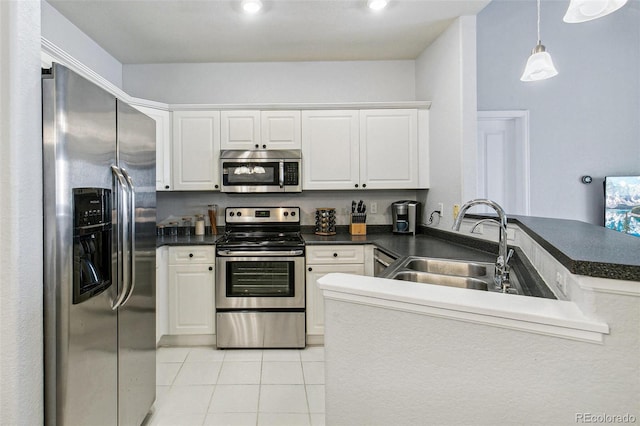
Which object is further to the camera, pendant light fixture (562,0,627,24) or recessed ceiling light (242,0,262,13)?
recessed ceiling light (242,0,262,13)

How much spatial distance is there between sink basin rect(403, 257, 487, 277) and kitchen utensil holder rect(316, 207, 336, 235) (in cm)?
138

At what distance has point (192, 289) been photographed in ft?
9.56

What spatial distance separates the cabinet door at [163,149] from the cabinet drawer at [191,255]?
649 millimetres

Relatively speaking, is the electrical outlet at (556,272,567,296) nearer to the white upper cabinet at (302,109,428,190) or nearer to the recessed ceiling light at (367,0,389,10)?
the recessed ceiling light at (367,0,389,10)

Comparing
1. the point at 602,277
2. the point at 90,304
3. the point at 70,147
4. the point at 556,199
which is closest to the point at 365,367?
the point at 602,277

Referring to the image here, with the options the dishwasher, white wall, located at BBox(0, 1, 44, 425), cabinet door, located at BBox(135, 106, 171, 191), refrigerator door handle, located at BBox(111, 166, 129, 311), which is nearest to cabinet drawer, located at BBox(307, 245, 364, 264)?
the dishwasher

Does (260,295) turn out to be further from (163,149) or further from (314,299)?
(163,149)

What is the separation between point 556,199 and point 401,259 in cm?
227

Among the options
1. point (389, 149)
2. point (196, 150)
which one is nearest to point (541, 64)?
point (389, 149)

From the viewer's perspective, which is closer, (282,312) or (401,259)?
(401,259)

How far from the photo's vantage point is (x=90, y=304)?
1309mm

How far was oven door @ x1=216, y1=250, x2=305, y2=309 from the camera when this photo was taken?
9.44 ft

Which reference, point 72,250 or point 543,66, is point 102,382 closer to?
point 72,250

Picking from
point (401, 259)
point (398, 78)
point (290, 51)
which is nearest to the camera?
point (401, 259)
